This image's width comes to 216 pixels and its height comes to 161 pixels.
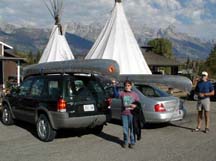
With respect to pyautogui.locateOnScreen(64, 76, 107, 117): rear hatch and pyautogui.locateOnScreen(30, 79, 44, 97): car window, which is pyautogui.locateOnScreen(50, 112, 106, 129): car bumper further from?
pyautogui.locateOnScreen(30, 79, 44, 97): car window

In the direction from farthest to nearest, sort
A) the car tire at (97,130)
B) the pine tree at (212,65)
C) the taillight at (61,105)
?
1. the pine tree at (212,65)
2. the car tire at (97,130)
3. the taillight at (61,105)

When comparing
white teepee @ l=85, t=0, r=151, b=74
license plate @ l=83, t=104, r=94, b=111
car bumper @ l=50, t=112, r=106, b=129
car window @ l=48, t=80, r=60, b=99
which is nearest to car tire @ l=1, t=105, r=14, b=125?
car window @ l=48, t=80, r=60, b=99

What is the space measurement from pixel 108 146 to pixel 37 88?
2.57 metres

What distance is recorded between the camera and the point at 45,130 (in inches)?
380

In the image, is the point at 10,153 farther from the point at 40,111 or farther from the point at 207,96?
the point at 207,96

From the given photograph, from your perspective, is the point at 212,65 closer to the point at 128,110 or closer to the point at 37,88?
the point at 37,88

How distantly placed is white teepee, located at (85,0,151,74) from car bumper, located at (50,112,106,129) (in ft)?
35.1

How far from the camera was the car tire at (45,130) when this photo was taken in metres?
9.48

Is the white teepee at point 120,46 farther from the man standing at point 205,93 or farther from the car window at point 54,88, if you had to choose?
the car window at point 54,88

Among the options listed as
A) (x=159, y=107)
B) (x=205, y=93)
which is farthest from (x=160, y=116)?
(x=205, y=93)

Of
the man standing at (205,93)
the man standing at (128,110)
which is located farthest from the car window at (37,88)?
the man standing at (205,93)

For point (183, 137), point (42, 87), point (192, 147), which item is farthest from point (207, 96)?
point (42, 87)

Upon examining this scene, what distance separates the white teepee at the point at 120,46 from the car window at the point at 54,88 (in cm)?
1078

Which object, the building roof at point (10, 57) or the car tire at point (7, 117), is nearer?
the car tire at point (7, 117)
